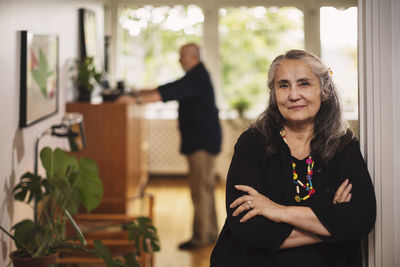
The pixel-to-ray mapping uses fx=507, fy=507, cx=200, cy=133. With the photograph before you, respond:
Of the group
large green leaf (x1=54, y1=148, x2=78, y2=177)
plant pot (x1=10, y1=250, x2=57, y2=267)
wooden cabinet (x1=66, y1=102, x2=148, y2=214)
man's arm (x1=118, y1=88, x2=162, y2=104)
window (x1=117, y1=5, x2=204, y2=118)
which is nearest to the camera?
plant pot (x1=10, y1=250, x2=57, y2=267)

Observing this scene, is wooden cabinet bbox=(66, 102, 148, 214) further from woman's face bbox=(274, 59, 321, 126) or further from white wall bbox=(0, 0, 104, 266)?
woman's face bbox=(274, 59, 321, 126)

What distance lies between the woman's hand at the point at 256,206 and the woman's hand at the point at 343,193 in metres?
0.17

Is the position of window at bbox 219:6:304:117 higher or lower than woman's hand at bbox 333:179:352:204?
higher

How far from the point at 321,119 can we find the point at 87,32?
2968mm

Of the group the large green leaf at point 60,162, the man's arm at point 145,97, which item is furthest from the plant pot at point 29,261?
the man's arm at point 145,97

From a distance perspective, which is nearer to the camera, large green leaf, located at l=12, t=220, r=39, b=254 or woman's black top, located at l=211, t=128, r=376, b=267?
woman's black top, located at l=211, t=128, r=376, b=267

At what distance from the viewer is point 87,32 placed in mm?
4176

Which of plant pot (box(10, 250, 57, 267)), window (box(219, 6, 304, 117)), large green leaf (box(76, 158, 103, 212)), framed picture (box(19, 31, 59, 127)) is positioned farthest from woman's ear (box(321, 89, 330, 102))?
window (box(219, 6, 304, 117))

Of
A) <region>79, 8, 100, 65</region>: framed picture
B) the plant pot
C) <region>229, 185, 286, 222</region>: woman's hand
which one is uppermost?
<region>79, 8, 100, 65</region>: framed picture

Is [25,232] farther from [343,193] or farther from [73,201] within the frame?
[343,193]

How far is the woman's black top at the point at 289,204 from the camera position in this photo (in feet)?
4.86

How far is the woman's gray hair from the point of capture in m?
1.57

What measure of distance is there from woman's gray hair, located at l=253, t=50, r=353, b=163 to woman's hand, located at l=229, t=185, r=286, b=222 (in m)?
0.15

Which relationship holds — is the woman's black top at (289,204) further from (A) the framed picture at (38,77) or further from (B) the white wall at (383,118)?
(A) the framed picture at (38,77)
